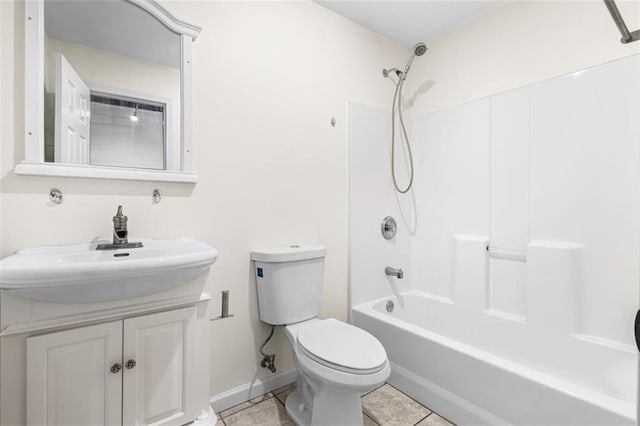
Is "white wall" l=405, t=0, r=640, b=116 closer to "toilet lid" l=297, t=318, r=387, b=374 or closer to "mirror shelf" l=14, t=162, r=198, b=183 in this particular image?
"toilet lid" l=297, t=318, r=387, b=374

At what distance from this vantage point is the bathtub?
3.69 ft

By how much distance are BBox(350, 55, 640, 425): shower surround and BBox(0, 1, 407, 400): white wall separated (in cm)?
26

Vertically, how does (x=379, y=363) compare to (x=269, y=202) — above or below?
below

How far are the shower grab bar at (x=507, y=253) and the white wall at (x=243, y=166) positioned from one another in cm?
95

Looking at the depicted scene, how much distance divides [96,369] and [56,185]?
27.5 inches

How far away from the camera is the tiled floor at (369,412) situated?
1.47m

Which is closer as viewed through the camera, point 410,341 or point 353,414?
point 353,414

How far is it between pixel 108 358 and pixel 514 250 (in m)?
2.07

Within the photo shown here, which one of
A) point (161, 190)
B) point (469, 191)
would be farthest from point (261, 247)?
point (469, 191)

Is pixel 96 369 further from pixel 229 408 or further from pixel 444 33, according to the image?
pixel 444 33

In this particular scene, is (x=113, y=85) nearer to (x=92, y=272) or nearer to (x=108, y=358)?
(x=92, y=272)

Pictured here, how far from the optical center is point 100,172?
1.21 m

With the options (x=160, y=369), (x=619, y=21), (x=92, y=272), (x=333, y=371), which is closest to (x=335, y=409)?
(x=333, y=371)

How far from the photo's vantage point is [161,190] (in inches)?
53.6
